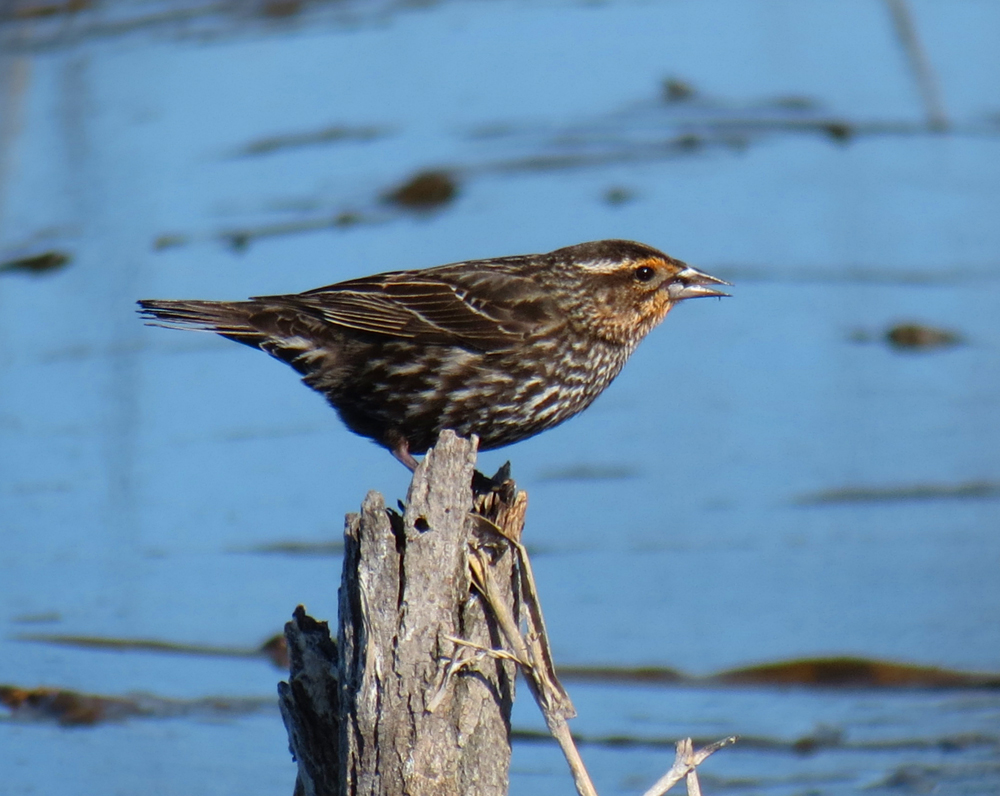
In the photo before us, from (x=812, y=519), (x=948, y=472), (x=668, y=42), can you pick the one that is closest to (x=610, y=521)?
(x=812, y=519)

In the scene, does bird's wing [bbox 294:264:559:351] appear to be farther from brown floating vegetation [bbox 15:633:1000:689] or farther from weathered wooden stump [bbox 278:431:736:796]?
brown floating vegetation [bbox 15:633:1000:689]

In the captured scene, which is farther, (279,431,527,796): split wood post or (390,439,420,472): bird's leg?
(390,439,420,472): bird's leg

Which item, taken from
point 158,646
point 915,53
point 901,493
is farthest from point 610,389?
point 915,53

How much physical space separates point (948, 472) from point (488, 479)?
19.5 feet

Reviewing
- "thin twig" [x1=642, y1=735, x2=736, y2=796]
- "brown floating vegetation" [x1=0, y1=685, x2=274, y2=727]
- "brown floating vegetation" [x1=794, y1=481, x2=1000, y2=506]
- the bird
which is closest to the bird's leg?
the bird

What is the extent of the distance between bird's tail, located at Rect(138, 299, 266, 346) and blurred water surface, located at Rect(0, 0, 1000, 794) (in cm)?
253

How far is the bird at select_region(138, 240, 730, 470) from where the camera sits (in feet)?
20.7

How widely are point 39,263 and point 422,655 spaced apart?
10301 mm

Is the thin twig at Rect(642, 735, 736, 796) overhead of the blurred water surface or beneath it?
beneath

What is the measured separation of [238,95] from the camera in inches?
661

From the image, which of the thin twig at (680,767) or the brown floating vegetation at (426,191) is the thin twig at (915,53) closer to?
the brown floating vegetation at (426,191)

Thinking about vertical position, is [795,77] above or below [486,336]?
above

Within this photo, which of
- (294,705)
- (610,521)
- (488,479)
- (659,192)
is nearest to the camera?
(294,705)

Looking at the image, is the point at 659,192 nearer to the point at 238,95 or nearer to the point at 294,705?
the point at 238,95
